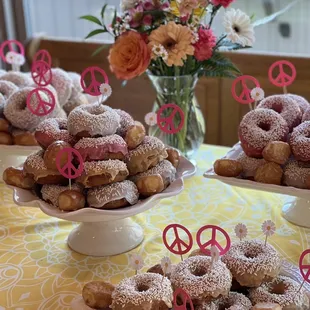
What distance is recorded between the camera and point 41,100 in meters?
1.29

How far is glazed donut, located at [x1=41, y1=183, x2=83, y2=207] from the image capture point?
1.04 m

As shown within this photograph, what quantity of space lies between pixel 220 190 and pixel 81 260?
438 millimetres

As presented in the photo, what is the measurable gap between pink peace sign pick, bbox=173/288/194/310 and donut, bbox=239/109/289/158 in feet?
1.46

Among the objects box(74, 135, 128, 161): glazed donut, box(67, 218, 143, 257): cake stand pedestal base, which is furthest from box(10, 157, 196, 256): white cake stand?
box(74, 135, 128, 161): glazed donut

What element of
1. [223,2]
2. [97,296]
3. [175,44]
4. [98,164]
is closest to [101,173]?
[98,164]

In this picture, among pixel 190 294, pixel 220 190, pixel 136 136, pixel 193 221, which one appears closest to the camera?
pixel 190 294

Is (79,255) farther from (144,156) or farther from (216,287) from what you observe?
(216,287)

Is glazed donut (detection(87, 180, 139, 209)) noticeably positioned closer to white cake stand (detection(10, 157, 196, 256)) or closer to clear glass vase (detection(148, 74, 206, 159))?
white cake stand (detection(10, 157, 196, 256))

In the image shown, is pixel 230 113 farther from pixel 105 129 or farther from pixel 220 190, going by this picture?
pixel 105 129

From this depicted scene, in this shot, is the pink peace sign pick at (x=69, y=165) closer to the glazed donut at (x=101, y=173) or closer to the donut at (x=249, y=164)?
the glazed donut at (x=101, y=173)

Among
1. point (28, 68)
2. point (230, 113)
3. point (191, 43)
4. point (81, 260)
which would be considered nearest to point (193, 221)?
point (81, 260)

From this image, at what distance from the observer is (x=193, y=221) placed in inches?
49.1

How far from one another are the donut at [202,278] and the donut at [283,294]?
5cm

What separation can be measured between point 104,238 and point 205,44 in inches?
21.1
